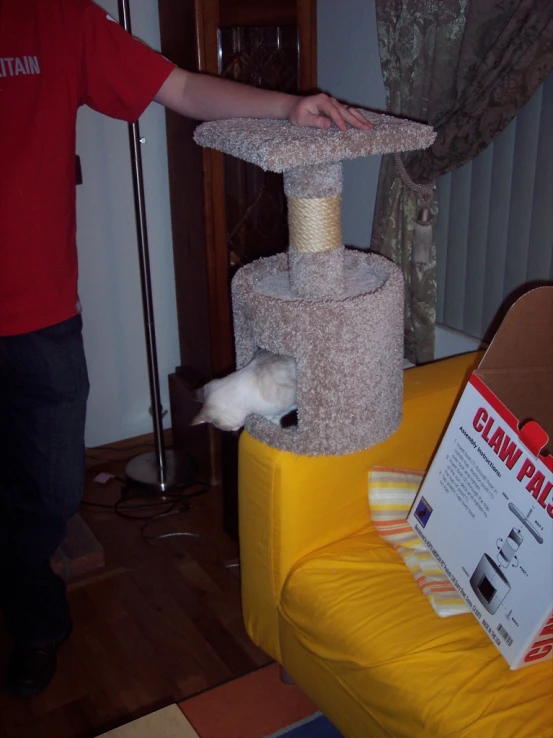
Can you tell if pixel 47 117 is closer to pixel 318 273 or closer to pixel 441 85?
pixel 318 273

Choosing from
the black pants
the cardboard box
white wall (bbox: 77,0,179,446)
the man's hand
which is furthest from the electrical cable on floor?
the man's hand

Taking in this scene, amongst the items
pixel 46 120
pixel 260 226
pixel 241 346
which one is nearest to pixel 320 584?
pixel 241 346

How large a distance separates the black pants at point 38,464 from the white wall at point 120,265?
2.70ft

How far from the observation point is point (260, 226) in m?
2.08

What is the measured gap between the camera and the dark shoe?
1588 millimetres

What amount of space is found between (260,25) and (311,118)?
797mm

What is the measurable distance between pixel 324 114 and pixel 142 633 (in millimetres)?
1254

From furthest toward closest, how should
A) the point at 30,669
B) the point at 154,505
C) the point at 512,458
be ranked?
the point at 154,505, the point at 30,669, the point at 512,458

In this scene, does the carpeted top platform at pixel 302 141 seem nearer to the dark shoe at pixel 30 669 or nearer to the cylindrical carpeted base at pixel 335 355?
the cylindrical carpeted base at pixel 335 355

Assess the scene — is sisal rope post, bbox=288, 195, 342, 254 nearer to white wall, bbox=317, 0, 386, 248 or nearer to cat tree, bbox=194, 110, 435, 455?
cat tree, bbox=194, 110, 435, 455

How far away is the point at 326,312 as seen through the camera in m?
1.20

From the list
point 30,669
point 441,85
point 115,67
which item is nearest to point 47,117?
point 115,67

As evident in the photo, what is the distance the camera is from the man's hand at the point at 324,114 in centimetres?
122

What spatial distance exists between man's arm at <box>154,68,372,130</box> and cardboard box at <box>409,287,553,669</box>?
0.44 m
